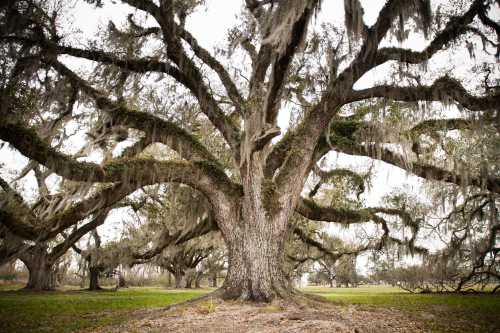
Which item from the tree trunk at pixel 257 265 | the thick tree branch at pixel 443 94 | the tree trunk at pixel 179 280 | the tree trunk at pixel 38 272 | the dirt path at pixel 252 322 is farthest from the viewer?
the tree trunk at pixel 179 280

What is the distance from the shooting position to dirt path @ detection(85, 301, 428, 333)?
4.39 metres

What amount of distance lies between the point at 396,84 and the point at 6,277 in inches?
1992

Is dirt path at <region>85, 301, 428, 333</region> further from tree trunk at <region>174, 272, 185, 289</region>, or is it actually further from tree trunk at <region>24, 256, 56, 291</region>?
tree trunk at <region>174, 272, 185, 289</region>

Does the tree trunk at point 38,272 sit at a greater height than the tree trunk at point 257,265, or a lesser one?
lesser

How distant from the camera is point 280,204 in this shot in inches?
299

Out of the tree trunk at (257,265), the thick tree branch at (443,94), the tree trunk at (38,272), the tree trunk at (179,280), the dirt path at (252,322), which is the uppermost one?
the thick tree branch at (443,94)

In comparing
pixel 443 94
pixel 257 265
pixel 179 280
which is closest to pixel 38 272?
pixel 179 280

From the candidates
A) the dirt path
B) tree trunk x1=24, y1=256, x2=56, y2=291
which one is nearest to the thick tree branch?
the dirt path

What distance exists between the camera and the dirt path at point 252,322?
14.4ft

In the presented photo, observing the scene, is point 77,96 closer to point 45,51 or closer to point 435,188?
point 45,51

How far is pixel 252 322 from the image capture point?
187 inches

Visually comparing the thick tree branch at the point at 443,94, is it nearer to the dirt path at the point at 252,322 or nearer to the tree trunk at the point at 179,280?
the dirt path at the point at 252,322

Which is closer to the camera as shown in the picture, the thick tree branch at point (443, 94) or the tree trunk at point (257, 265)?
the tree trunk at point (257, 265)

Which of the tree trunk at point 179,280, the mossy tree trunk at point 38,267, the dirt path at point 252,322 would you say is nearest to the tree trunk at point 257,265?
the dirt path at point 252,322
